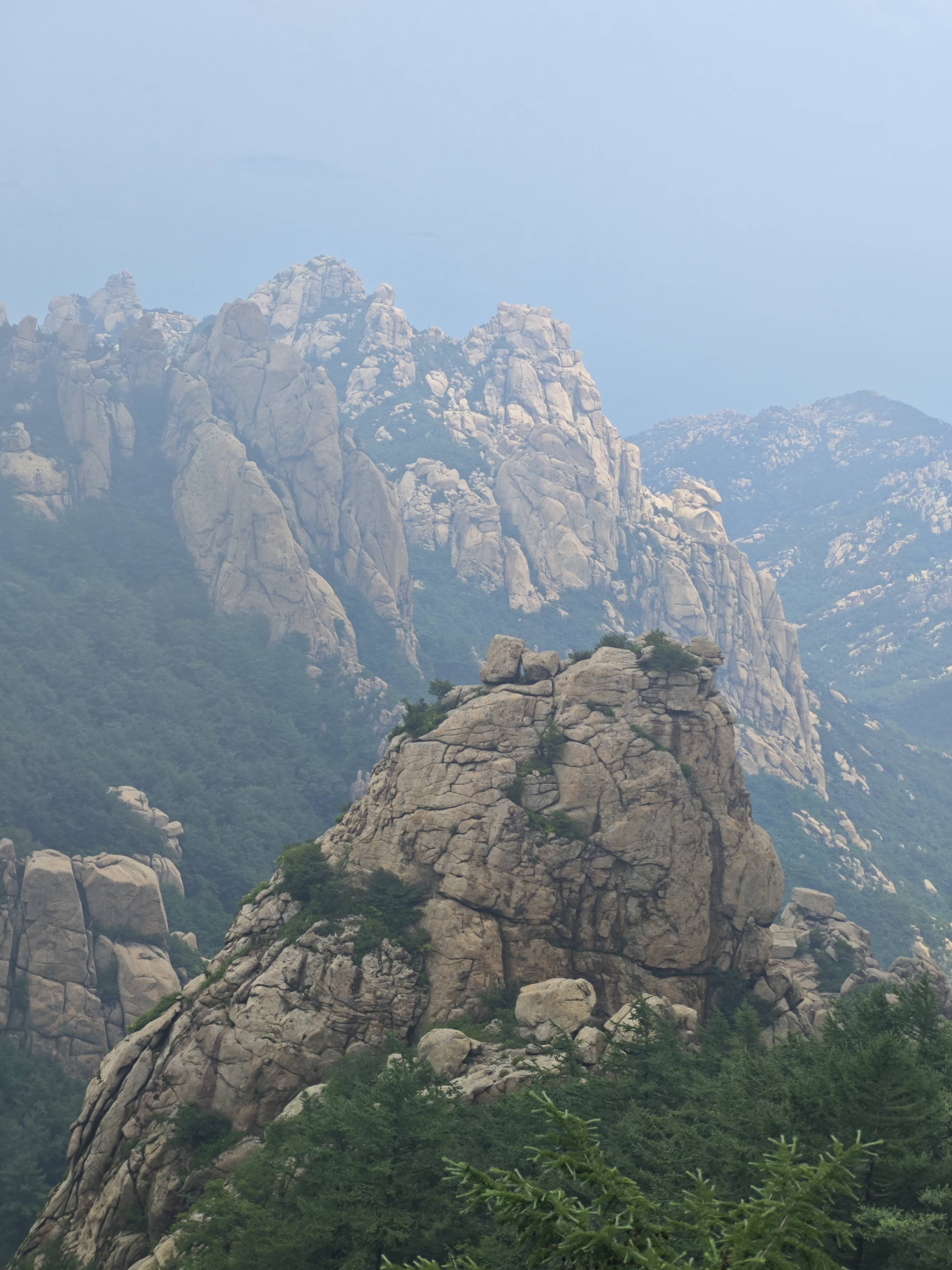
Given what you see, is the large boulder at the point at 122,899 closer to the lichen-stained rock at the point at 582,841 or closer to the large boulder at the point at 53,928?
the large boulder at the point at 53,928

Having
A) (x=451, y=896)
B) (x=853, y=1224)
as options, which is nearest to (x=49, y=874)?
(x=451, y=896)

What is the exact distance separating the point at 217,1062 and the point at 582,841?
22886mm

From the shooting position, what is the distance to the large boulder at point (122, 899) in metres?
89.9

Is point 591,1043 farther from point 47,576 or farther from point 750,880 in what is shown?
point 47,576

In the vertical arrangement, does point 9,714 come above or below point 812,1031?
above

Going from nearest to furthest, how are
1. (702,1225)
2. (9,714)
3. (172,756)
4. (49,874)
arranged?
(702,1225)
(49,874)
(9,714)
(172,756)

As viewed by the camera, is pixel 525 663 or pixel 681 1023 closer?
pixel 681 1023

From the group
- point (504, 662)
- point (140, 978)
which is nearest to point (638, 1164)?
point (504, 662)

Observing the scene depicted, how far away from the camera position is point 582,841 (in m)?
54.9

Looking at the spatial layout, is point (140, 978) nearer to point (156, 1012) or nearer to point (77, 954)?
point (77, 954)

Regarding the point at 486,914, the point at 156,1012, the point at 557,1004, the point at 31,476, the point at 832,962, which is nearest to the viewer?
the point at 557,1004

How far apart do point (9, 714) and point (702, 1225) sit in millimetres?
130224

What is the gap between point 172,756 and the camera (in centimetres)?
14088

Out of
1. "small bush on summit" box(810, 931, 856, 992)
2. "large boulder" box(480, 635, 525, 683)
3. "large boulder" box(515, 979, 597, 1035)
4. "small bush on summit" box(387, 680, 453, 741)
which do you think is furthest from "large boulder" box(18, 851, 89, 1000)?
"small bush on summit" box(810, 931, 856, 992)
